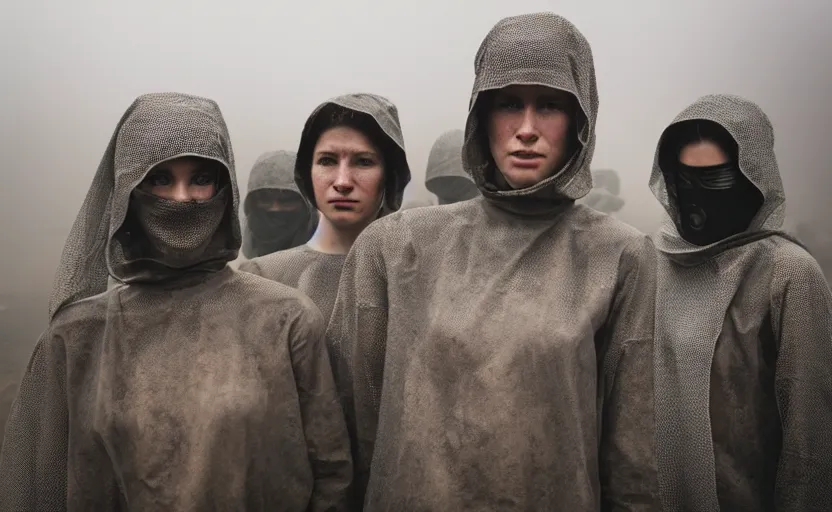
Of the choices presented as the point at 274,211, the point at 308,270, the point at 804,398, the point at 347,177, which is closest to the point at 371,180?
the point at 347,177

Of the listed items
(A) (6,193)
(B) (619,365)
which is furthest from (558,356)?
(A) (6,193)

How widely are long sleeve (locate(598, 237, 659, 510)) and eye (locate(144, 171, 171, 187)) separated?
Answer: 1.12m

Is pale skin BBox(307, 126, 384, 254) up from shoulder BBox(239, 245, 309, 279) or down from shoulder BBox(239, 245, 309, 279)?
up

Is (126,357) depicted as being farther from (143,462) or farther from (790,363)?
(790,363)

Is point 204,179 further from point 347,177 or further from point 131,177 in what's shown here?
point 347,177

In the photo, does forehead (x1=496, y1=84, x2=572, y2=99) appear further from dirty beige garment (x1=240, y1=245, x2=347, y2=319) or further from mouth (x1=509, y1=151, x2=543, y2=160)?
dirty beige garment (x1=240, y1=245, x2=347, y2=319)

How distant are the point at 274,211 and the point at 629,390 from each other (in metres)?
2.91

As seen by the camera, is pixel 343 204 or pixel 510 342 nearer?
pixel 510 342

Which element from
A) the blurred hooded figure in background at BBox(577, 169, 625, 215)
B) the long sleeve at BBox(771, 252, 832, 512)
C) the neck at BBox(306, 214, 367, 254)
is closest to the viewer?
the long sleeve at BBox(771, 252, 832, 512)

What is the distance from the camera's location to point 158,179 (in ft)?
6.83

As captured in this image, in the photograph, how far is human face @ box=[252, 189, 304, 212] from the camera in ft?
14.7

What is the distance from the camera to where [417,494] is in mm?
1893

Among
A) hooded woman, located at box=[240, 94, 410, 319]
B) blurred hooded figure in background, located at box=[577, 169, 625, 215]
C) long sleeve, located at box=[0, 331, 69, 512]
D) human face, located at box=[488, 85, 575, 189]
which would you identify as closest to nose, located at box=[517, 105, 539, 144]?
human face, located at box=[488, 85, 575, 189]

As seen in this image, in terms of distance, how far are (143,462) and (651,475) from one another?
1168 mm
